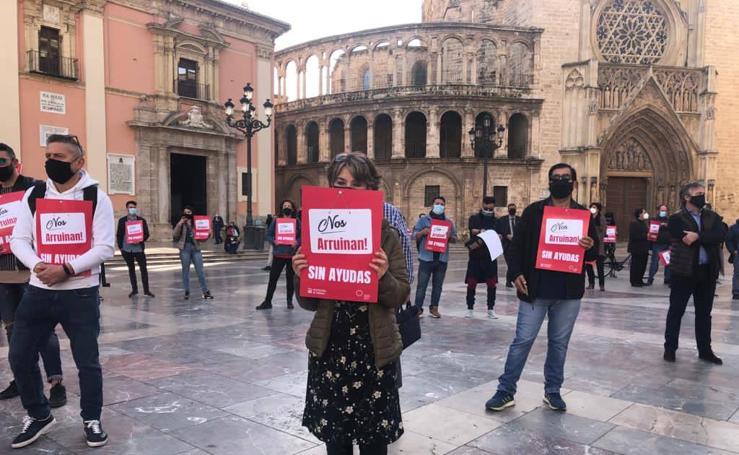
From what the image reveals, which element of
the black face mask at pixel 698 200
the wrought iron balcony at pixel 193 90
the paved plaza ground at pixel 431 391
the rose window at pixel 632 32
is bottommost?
the paved plaza ground at pixel 431 391

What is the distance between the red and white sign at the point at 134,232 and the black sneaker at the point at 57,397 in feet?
22.3

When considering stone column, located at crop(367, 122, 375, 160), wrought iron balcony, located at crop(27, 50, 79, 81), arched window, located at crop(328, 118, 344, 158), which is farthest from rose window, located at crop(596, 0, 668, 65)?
wrought iron balcony, located at crop(27, 50, 79, 81)

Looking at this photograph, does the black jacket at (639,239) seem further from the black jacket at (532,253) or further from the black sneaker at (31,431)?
the black sneaker at (31,431)

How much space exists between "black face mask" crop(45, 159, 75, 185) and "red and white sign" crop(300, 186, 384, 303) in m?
2.03

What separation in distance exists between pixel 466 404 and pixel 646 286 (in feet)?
37.2

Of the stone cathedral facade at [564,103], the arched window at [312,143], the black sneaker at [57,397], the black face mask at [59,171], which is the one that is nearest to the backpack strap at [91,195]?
the black face mask at [59,171]

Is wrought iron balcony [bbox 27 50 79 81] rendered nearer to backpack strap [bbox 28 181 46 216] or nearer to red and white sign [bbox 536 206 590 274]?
backpack strap [bbox 28 181 46 216]

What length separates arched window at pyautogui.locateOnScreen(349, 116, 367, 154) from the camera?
3803 centimetres

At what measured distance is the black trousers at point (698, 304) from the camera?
6402mm

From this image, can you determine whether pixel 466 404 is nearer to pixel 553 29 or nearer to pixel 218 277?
pixel 218 277

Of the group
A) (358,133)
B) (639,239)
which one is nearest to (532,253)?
(639,239)

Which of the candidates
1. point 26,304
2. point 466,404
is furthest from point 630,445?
point 26,304

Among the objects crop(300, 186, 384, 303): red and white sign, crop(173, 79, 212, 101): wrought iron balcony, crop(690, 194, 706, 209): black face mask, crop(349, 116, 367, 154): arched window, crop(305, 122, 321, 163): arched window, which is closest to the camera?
crop(300, 186, 384, 303): red and white sign

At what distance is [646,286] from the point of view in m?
14.3
